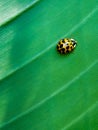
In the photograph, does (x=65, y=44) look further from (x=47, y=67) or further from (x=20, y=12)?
(x=20, y=12)

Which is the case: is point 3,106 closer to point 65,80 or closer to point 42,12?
point 65,80

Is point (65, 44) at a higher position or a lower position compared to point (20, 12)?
lower

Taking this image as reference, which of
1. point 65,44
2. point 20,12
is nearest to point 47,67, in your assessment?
point 65,44

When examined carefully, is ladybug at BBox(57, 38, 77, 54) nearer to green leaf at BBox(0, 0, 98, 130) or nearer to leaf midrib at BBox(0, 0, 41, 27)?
green leaf at BBox(0, 0, 98, 130)

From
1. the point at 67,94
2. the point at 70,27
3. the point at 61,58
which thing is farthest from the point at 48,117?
the point at 70,27

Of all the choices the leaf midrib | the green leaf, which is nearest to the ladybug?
the green leaf
